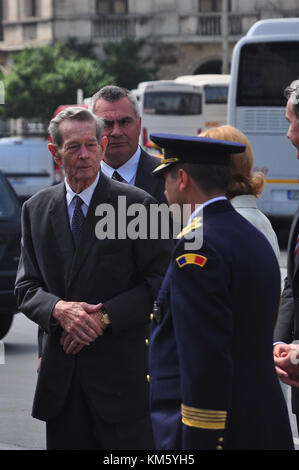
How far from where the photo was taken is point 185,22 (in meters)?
52.4

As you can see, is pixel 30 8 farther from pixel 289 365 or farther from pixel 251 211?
pixel 289 365

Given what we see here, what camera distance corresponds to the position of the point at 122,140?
5.37m

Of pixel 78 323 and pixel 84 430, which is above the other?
pixel 78 323

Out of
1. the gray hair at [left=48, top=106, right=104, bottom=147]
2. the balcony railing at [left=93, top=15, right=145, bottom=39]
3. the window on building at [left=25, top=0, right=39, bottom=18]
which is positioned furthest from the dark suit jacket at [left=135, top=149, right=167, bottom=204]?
the window on building at [left=25, top=0, right=39, bottom=18]

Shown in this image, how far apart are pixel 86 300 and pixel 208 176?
107 centimetres

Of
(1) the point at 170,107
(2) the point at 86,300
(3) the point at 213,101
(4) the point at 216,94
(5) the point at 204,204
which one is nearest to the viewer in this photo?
(5) the point at 204,204

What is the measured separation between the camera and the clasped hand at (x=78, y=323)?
4301mm

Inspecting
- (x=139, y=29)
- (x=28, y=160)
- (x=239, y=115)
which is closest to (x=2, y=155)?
(x=28, y=160)

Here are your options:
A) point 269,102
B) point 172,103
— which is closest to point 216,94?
point 172,103

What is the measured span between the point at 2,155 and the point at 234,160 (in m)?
26.1

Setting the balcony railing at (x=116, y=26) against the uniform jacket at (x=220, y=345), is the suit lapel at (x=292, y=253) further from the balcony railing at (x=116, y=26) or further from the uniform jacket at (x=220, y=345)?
the balcony railing at (x=116, y=26)

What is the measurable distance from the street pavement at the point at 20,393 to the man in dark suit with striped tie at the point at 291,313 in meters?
1.29

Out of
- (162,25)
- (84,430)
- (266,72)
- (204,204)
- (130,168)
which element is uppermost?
(204,204)

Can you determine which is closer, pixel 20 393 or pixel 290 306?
pixel 290 306
